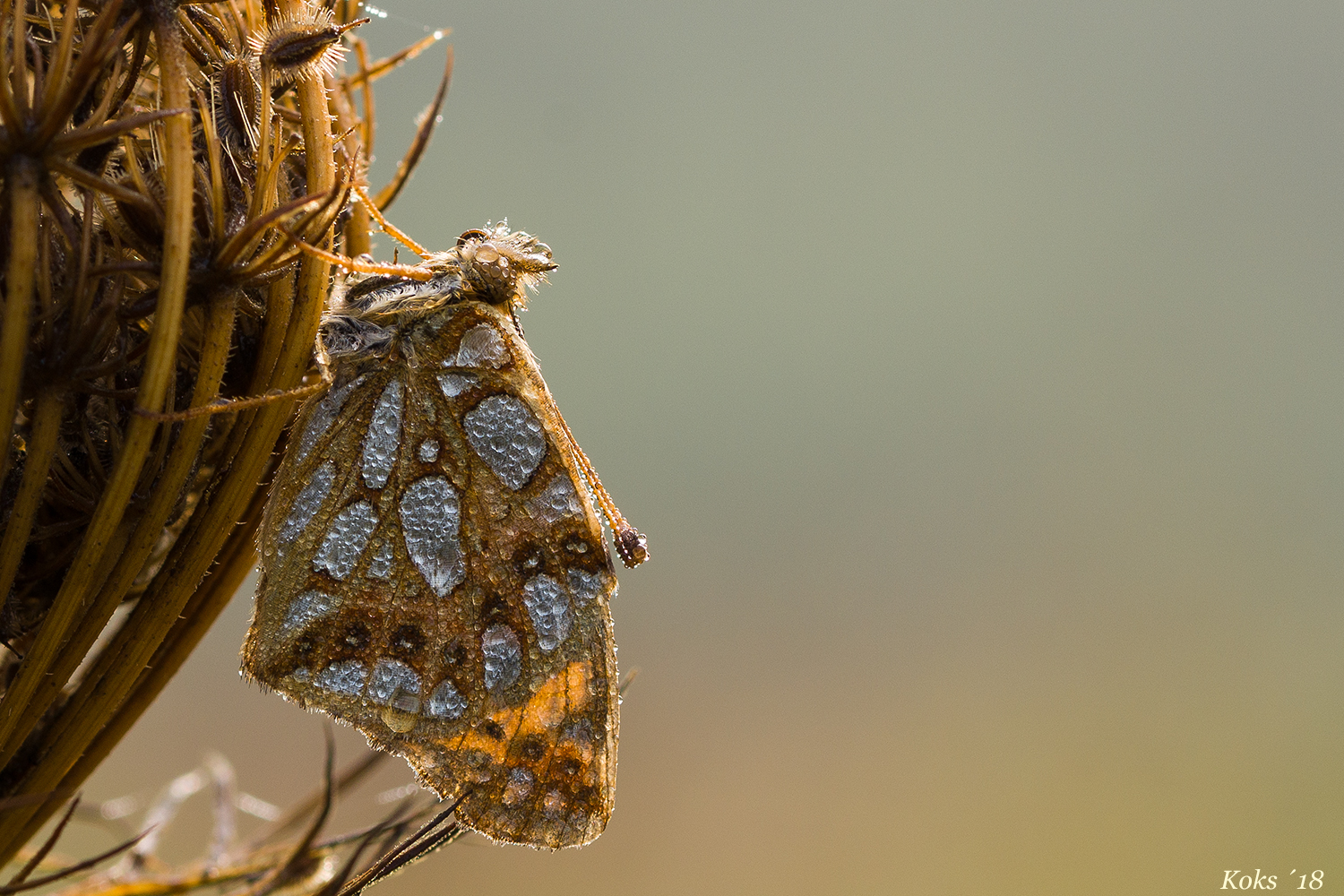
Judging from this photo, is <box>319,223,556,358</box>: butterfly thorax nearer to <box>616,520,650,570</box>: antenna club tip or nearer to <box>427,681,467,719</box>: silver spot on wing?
<box>616,520,650,570</box>: antenna club tip

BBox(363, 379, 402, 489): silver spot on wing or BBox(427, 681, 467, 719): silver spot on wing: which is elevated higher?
BBox(363, 379, 402, 489): silver spot on wing

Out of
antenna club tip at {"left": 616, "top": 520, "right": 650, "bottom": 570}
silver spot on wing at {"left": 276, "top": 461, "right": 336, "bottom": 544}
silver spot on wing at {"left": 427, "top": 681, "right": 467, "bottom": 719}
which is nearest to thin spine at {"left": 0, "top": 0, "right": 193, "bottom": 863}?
silver spot on wing at {"left": 276, "top": 461, "right": 336, "bottom": 544}

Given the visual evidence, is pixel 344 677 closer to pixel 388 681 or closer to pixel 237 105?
pixel 388 681

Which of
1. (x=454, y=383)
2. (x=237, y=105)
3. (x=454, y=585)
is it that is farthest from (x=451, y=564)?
(x=237, y=105)

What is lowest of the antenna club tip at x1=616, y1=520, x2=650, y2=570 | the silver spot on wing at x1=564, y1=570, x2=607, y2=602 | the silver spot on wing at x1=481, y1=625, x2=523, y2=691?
the silver spot on wing at x1=481, y1=625, x2=523, y2=691

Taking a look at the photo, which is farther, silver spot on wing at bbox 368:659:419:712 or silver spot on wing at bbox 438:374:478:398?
silver spot on wing at bbox 438:374:478:398

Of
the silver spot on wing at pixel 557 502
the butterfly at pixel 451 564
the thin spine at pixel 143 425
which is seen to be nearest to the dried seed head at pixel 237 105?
the thin spine at pixel 143 425

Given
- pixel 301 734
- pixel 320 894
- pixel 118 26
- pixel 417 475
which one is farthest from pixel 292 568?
pixel 301 734

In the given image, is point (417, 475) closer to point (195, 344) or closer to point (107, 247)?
point (195, 344)
